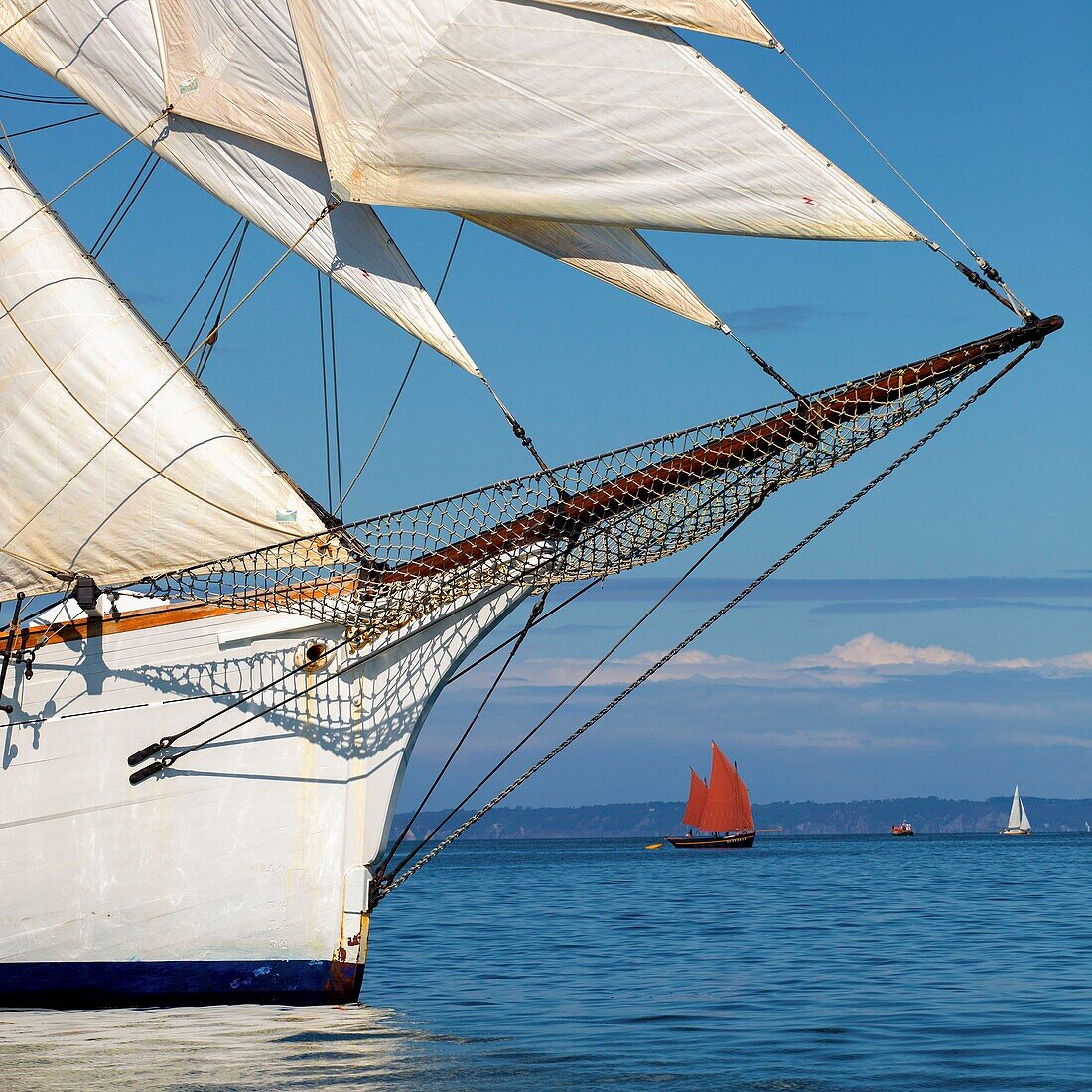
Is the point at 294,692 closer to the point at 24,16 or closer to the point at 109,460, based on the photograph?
the point at 109,460

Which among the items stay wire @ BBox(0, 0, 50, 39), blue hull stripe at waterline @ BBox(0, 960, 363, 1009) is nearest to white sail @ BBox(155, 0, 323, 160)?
stay wire @ BBox(0, 0, 50, 39)

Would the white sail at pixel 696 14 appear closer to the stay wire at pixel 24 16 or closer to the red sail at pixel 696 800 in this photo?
the stay wire at pixel 24 16

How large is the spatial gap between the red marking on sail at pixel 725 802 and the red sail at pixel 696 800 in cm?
46

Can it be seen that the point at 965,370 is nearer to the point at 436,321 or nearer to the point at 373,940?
the point at 436,321

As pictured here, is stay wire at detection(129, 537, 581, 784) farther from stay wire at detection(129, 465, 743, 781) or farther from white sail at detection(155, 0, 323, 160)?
white sail at detection(155, 0, 323, 160)

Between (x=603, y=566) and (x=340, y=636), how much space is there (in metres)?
2.82

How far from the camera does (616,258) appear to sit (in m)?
16.4

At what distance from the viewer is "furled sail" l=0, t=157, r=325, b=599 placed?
17.1 m

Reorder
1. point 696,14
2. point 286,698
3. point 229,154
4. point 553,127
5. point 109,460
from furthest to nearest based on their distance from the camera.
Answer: point 229,154 < point 109,460 < point 286,698 < point 553,127 < point 696,14

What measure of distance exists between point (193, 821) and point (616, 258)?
7117 millimetres

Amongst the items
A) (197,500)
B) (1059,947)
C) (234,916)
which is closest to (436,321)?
(197,500)

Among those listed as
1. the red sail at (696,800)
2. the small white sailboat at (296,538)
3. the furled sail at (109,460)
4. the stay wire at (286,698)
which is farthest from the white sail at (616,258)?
the red sail at (696,800)

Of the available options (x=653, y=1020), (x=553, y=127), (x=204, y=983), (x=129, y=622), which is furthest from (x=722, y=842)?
(x=553, y=127)

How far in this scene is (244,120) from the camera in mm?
18172
